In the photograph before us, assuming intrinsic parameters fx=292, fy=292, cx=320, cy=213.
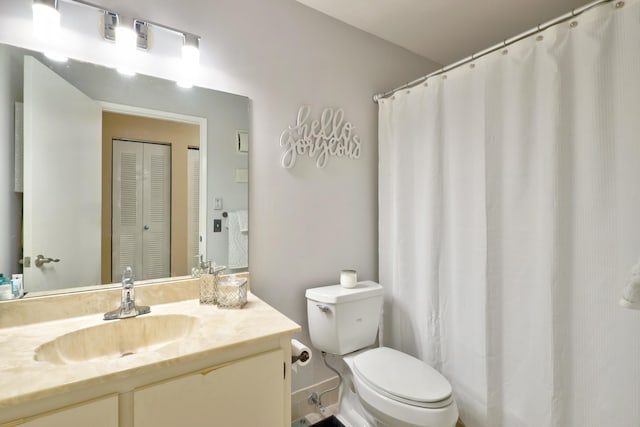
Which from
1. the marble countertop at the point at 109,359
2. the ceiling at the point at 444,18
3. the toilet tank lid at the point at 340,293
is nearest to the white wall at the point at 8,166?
the marble countertop at the point at 109,359

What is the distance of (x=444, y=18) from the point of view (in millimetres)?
1760

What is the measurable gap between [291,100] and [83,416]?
1.51 meters

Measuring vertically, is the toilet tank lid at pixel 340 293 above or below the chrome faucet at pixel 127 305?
below

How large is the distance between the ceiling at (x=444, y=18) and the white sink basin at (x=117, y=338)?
177 centimetres

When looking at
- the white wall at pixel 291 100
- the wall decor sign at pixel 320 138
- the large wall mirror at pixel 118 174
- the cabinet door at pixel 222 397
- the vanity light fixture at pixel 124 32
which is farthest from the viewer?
the wall decor sign at pixel 320 138

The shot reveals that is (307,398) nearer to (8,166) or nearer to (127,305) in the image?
(127,305)

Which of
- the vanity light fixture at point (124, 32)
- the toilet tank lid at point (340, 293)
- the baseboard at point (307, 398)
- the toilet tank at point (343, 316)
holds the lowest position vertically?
the baseboard at point (307, 398)

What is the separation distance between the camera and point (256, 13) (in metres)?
1.52

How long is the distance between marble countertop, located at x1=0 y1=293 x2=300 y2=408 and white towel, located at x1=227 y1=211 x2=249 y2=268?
10.6 inches

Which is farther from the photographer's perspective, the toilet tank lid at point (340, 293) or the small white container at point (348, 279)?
the small white container at point (348, 279)

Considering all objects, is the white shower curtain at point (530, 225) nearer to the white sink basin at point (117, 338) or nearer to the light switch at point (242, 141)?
the light switch at point (242, 141)

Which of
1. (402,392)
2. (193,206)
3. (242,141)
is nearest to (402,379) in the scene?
(402,392)

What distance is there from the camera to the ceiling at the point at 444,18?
1.64 m

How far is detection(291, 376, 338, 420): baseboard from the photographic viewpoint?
1.67 metres
